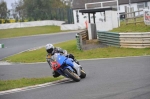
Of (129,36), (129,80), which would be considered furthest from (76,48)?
(129,80)

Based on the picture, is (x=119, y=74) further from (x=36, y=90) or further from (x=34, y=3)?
(x=34, y=3)

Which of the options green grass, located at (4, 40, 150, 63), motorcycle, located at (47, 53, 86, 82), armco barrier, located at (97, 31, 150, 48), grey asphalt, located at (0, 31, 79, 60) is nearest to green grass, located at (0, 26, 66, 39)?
grey asphalt, located at (0, 31, 79, 60)

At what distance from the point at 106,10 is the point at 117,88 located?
21478 millimetres

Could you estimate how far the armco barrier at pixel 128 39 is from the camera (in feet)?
69.8

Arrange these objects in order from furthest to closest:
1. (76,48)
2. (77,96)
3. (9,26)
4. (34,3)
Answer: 1. (34,3)
2. (9,26)
3. (76,48)
4. (77,96)

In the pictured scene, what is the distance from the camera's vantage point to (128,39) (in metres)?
22.2

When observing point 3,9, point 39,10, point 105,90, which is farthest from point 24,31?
point 105,90

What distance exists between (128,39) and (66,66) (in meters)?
10.2

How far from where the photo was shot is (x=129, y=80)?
11.3 meters

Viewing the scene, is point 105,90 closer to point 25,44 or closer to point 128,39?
point 128,39

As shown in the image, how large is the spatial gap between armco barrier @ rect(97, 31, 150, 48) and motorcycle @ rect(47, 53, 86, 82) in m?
9.34

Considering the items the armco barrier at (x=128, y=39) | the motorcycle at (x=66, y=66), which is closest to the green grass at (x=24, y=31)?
the armco barrier at (x=128, y=39)

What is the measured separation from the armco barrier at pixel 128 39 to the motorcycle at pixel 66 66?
30.7 feet

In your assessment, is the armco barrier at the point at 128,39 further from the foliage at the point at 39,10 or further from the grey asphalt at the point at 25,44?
the foliage at the point at 39,10
